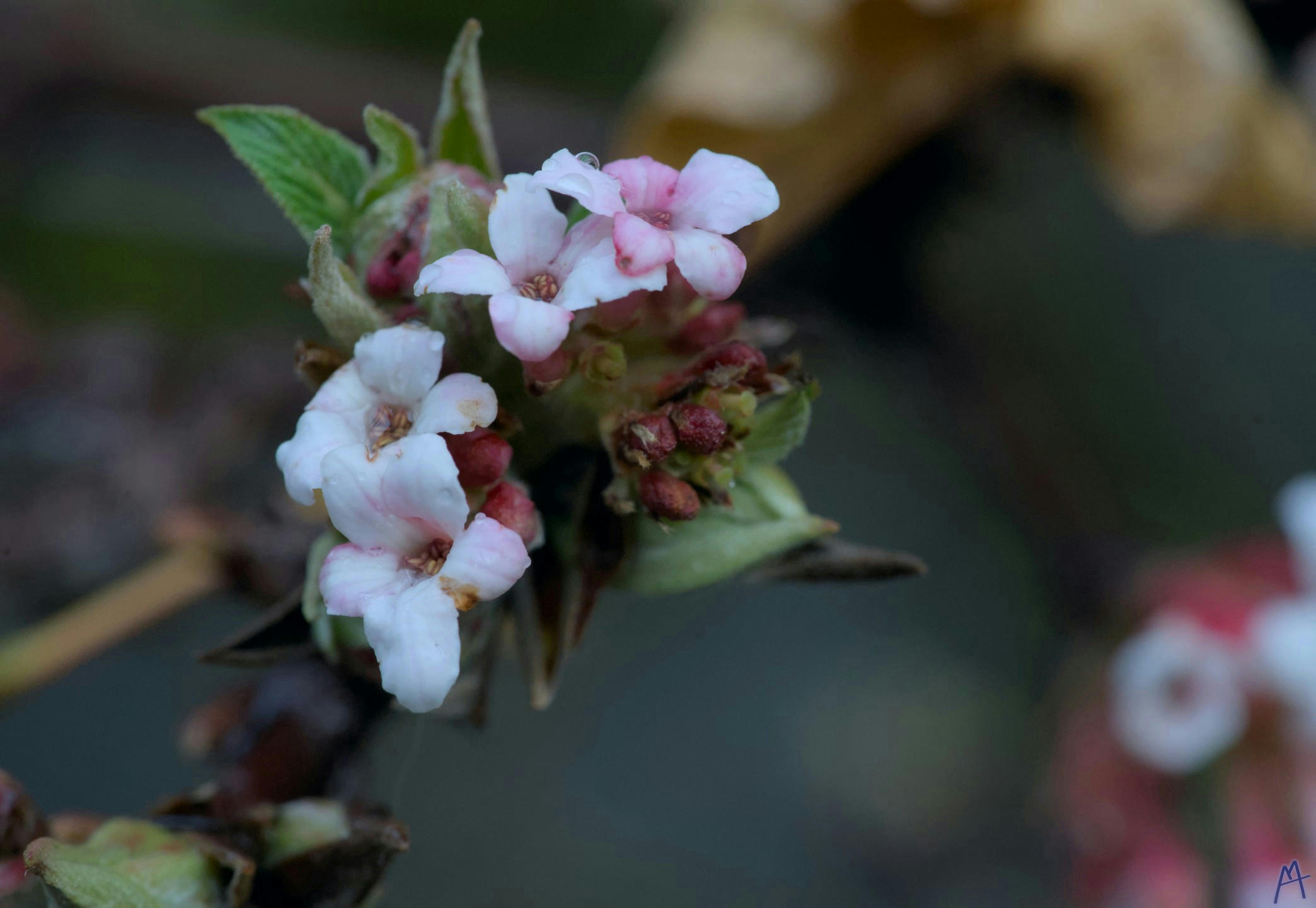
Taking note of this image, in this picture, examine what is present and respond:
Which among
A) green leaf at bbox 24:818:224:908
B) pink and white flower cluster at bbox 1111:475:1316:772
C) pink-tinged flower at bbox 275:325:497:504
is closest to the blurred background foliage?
pink and white flower cluster at bbox 1111:475:1316:772

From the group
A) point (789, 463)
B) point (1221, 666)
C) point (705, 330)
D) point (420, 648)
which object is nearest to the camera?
point (420, 648)

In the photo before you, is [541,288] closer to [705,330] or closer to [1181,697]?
[705,330]

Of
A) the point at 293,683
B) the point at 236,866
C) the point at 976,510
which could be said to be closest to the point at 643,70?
the point at 976,510

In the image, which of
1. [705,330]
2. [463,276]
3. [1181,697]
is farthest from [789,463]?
[463,276]

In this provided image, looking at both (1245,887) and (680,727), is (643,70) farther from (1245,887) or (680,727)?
(1245,887)

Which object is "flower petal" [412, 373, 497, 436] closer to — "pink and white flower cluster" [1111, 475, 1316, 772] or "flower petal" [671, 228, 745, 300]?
"flower petal" [671, 228, 745, 300]

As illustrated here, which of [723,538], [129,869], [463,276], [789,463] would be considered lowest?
[789,463]
